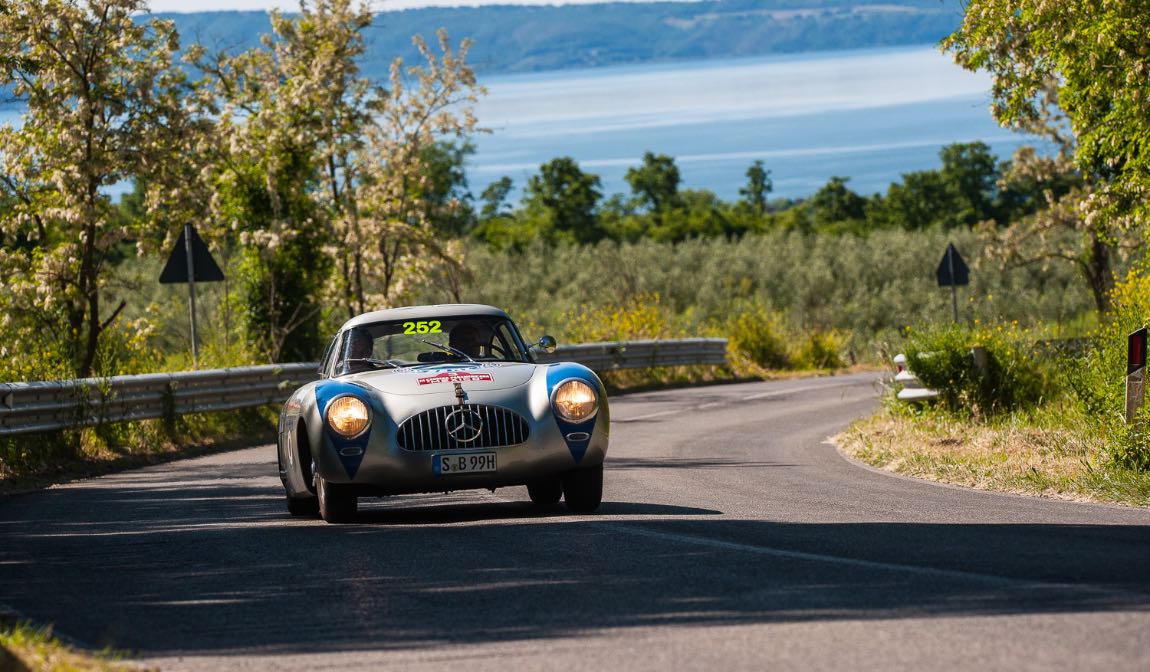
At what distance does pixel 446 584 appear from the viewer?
798 centimetres

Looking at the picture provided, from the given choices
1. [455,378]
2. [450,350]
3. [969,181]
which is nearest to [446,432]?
[455,378]

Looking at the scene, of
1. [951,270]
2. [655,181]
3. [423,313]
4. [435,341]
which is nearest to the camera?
[435,341]

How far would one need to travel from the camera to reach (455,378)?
10633mm

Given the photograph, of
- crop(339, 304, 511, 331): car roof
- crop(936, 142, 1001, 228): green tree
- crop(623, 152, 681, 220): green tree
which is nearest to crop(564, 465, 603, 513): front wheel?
crop(339, 304, 511, 331): car roof

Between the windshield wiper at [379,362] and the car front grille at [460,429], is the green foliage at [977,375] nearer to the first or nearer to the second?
the windshield wiper at [379,362]

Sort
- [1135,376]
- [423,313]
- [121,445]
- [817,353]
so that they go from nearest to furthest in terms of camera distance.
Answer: [423,313] → [1135,376] → [121,445] → [817,353]

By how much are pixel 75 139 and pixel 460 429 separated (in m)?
12.7

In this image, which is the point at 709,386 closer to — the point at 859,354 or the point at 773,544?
the point at 859,354

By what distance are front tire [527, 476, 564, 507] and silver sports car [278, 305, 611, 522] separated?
30cm

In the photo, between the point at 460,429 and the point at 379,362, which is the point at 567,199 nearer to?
the point at 379,362

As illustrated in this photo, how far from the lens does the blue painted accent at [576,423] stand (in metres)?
10.5

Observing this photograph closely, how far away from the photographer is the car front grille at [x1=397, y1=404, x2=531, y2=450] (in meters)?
10.2

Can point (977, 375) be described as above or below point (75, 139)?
below

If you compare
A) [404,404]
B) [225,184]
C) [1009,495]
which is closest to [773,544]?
[404,404]
